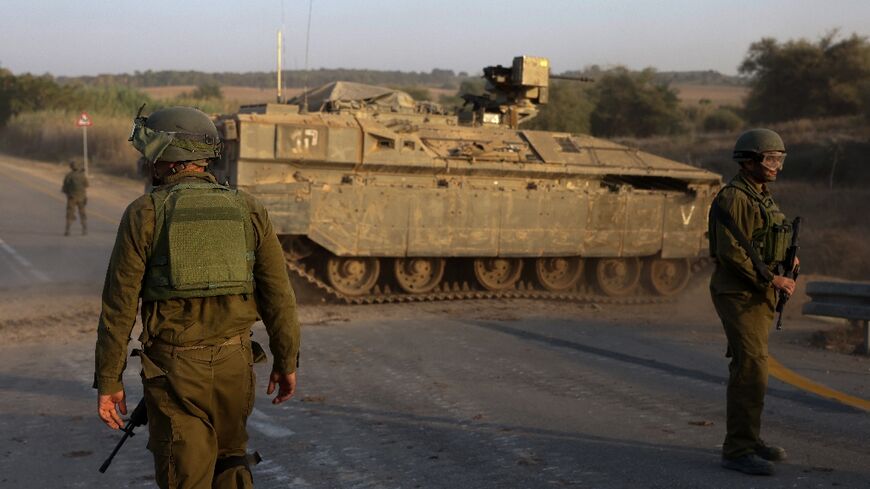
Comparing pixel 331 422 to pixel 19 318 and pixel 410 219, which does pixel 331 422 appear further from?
pixel 410 219

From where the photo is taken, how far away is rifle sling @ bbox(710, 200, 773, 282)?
18.7ft

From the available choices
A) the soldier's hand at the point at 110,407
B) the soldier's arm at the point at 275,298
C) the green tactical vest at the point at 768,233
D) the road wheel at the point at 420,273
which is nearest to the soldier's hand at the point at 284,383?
the soldier's arm at the point at 275,298

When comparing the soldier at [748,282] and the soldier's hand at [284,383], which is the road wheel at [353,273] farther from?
the soldier's hand at [284,383]

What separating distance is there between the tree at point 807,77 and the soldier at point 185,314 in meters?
37.9

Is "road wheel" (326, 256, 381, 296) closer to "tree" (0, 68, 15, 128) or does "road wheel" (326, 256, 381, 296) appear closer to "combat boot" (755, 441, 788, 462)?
"combat boot" (755, 441, 788, 462)

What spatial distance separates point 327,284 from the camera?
1373 cm

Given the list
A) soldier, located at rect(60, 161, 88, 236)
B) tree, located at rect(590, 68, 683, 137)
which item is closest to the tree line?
tree, located at rect(590, 68, 683, 137)

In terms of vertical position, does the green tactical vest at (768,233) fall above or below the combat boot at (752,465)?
above

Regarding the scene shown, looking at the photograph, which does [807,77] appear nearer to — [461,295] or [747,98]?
[747,98]

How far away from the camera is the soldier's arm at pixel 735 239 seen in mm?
5754

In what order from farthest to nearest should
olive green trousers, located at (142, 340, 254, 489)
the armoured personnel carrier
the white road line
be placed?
the white road line → the armoured personnel carrier → olive green trousers, located at (142, 340, 254, 489)

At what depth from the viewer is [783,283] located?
562 cm

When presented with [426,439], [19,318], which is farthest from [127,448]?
[19,318]

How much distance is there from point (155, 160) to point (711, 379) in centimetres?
539
